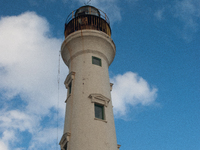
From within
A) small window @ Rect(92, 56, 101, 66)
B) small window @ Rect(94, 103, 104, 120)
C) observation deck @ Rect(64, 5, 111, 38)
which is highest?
observation deck @ Rect(64, 5, 111, 38)

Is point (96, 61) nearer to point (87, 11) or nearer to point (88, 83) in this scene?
point (88, 83)

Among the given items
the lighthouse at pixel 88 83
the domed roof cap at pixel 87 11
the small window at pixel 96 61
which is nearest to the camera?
the lighthouse at pixel 88 83

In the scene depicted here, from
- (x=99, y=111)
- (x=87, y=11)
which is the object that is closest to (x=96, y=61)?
(x=99, y=111)

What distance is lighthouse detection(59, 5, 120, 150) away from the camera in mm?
16395

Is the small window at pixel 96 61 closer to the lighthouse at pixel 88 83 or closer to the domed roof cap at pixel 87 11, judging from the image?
the lighthouse at pixel 88 83

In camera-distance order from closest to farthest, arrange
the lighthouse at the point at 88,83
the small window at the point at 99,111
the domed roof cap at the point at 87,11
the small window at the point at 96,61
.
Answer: the lighthouse at the point at 88,83 < the small window at the point at 99,111 < the small window at the point at 96,61 < the domed roof cap at the point at 87,11

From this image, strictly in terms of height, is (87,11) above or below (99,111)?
above

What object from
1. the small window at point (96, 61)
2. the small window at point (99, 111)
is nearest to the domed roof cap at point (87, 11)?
the small window at point (96, 61)

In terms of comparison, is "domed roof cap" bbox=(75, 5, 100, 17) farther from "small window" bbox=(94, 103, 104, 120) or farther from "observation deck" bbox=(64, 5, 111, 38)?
"small window" bbox=(94, 103, 104, 120)

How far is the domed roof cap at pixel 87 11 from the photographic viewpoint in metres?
24.4

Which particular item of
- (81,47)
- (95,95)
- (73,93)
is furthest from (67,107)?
(81,47)

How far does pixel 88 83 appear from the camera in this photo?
19.1 metres

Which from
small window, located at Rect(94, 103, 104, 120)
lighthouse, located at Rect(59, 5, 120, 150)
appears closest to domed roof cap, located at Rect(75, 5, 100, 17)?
lighthouse, located at Rect(59, 5, 120, 150)

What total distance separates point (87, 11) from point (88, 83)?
887 centimetres
